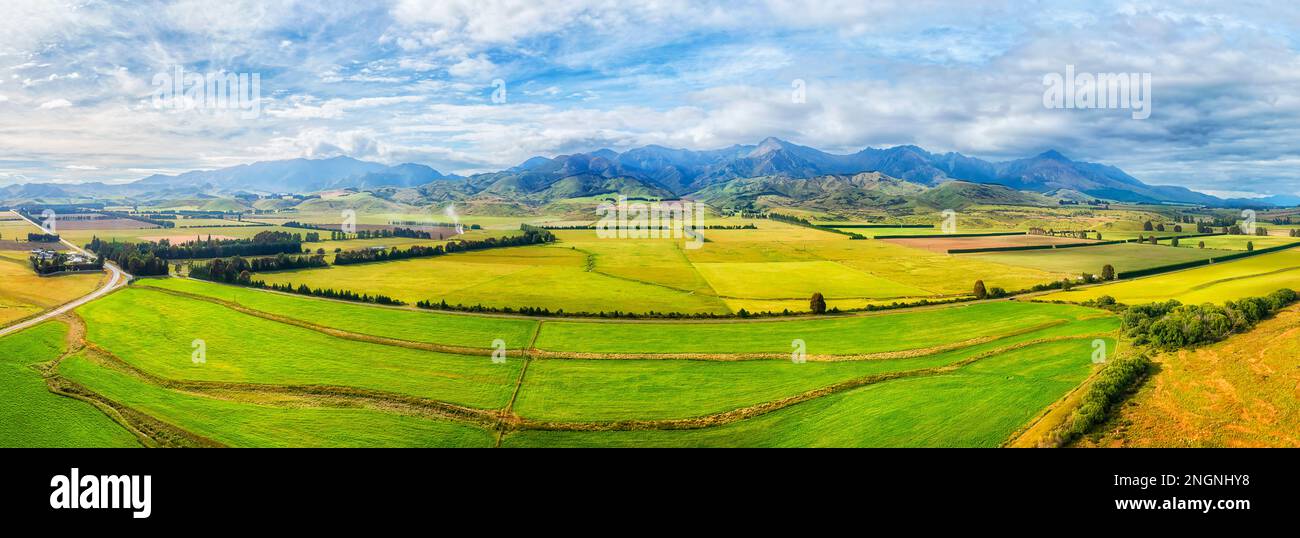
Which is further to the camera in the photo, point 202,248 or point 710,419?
point 202,248

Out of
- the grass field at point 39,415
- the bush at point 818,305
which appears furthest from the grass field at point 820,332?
the grass field at point 39,415

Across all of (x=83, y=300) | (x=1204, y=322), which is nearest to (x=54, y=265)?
(x=83, y=300)

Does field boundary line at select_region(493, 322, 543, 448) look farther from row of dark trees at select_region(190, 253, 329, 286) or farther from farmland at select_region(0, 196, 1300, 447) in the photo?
row of dark trees at select_region(190, 253, 329, 286)

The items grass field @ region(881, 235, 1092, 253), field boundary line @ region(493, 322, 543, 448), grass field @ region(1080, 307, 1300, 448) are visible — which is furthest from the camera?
grass field @ region(881, 235, 1092, 253)

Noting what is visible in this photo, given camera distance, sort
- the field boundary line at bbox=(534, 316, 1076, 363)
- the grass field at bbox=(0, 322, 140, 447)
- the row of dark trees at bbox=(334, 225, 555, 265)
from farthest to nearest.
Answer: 1. the row of dark trees at bbox=(334, 225, 555, 265)
2. the field boundary line at bbox=(534, 316, 1076, 363)
3. the grass field at bbox=(0, 322, 140, 447)

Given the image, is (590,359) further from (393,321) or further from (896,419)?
(393,321)

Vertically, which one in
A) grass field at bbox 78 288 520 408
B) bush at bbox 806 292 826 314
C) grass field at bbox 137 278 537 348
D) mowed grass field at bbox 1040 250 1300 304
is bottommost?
grass field at bbox 78 288 520 408

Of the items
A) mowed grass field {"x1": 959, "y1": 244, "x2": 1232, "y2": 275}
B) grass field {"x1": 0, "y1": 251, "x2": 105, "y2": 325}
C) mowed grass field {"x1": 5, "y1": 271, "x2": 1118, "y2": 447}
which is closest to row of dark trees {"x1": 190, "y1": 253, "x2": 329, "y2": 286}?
grass field {"x1": 0, "y1": 251, "x2": 105, "y2": 325}
